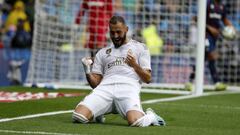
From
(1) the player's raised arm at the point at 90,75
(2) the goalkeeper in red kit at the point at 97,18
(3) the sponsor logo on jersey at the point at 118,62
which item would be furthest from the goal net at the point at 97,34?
(3) the sponsor logo on jersey at the point at 118,62

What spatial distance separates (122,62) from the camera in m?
9.65

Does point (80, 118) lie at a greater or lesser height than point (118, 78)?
lesser

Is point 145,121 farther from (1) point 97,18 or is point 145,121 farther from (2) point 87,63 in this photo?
(1) point 97,18

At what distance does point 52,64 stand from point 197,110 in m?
6.62

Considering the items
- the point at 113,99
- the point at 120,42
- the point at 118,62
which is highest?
the point at 120,42

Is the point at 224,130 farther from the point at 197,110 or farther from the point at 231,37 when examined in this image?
the point at 231,37

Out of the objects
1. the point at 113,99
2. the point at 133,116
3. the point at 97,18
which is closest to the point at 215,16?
the point at 97,18

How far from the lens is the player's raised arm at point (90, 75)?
9.58 metres

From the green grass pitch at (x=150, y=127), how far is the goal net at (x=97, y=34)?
3369 mm

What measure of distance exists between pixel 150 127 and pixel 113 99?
69 centimetres

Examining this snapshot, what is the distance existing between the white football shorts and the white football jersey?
0.08m

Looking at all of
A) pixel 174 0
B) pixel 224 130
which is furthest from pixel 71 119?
pixel 174 0

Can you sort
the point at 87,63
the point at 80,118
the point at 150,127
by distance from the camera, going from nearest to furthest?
1. the point at 150,127
2. the point at 80,118
3. the point at 87,63

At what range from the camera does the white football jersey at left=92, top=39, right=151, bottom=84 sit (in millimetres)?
9609
